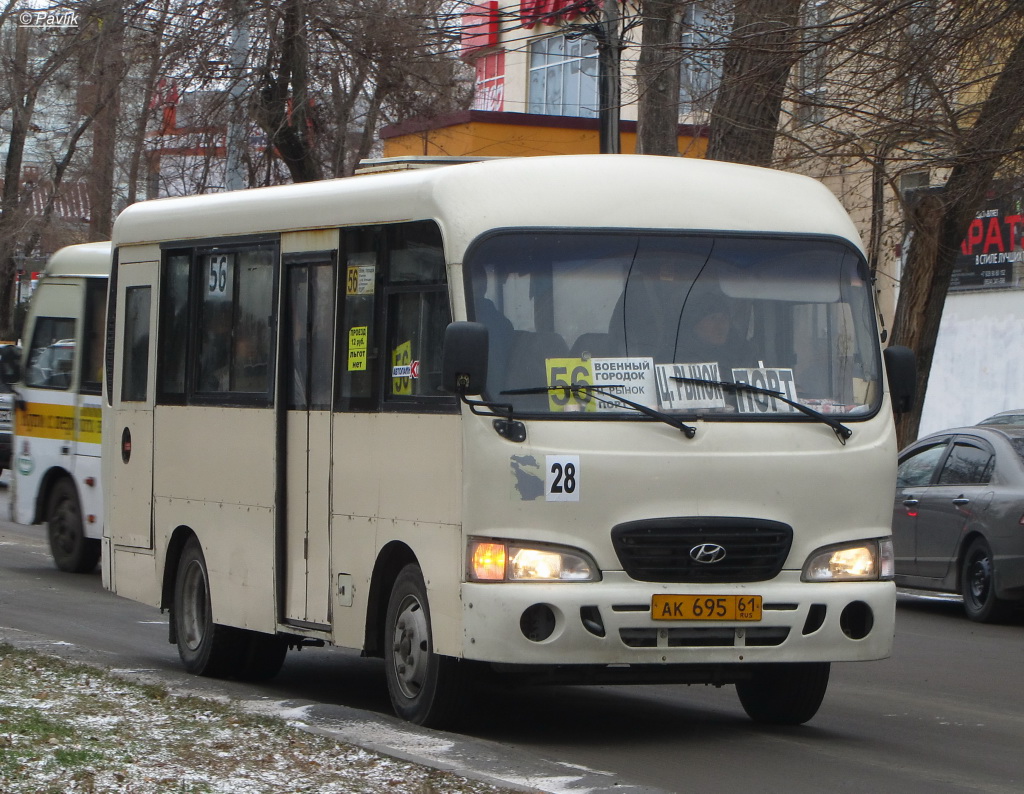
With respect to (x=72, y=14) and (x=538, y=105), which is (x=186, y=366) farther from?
(x=538, y=105)

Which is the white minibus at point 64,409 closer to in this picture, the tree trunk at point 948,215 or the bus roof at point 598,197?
the tree trunk at point 948,215

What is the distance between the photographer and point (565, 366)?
26.7 ft

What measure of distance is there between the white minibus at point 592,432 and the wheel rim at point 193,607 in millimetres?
1299

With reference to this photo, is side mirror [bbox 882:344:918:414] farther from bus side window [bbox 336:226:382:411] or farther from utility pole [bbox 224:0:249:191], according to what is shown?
utility pole [bbox 224:0:249:191]

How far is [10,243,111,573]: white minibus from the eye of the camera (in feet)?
55.0

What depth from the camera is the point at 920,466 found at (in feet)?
53.1

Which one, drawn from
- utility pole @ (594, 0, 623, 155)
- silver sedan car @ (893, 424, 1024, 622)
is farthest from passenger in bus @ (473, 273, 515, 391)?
utility pole @ (594, 0, 623, 155)

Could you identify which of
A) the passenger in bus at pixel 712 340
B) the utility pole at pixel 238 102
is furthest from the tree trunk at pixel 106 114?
the passenger in bus at pixel 712 340

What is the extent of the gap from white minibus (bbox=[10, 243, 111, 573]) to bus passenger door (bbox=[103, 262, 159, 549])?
4.82 meters

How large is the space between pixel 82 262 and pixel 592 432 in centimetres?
1012

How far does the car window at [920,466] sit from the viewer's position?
626 inches

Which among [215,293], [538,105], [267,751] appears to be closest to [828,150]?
[215,293]

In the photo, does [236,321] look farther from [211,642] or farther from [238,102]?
[238,102]

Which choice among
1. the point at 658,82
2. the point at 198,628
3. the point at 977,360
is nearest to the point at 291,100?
the point at 658,82
